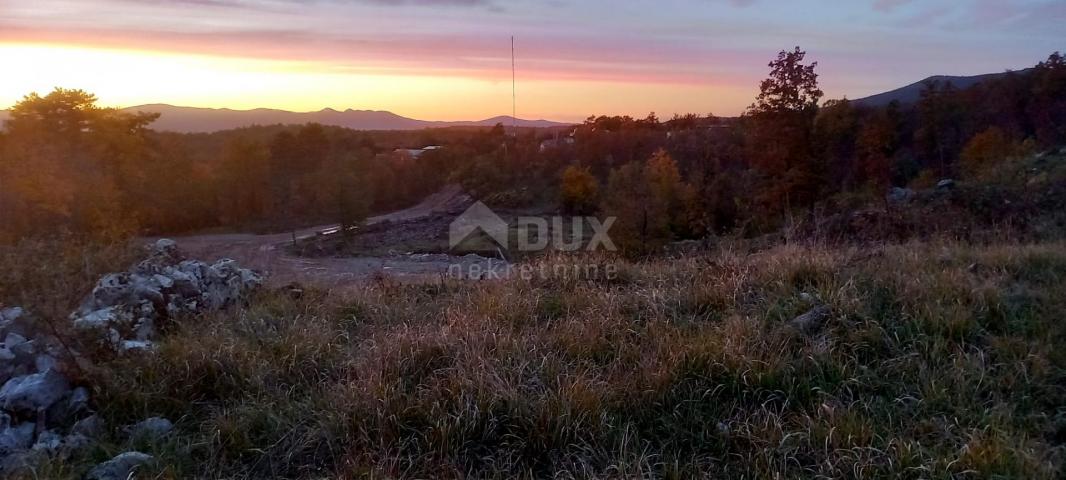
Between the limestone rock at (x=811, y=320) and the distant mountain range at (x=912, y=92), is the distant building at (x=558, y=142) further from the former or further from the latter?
the limestone rock at (x=811, y=320)

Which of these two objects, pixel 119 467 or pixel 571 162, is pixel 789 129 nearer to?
pixel 119 467

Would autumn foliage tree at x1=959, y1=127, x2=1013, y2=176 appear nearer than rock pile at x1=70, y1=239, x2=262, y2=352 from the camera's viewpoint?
No

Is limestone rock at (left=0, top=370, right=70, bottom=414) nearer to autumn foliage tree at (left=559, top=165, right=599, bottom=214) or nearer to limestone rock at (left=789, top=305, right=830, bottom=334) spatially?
limestone rock at (left=789, top=305, right=830, bottom=334)

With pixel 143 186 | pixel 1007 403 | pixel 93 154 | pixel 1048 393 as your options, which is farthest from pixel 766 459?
pixel 143 186

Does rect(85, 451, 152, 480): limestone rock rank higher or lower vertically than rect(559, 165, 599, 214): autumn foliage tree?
higher

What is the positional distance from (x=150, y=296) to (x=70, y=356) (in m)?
1.50

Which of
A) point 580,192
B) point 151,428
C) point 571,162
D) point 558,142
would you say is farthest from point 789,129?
point 558,142

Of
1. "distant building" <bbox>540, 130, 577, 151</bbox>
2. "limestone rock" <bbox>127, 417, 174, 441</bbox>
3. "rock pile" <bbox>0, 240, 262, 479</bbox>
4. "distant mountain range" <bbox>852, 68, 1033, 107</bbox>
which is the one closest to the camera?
"rock pile" <bbox>0, 240, 262, 479</bbox>

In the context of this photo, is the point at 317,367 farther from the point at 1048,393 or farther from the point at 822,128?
the point at 822,128

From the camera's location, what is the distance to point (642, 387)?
142 inches

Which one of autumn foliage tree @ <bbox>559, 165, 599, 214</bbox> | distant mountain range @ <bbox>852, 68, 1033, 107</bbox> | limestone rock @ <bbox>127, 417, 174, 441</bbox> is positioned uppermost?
distant mountain range @ <bbox>852, 68, 1033, 107</bbox>

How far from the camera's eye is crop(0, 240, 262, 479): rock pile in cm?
327

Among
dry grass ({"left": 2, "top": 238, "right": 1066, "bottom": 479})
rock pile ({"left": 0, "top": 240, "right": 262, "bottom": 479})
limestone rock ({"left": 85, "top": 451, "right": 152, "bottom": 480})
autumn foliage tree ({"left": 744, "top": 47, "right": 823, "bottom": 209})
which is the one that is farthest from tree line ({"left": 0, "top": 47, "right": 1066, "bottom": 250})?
limestone rock ({"left": 85, "top": 451, "right": 152, "bottom": 480})

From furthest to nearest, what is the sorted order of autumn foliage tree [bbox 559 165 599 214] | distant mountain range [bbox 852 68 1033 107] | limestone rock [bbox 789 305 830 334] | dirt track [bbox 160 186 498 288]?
distant mountain range [bbox 852 68 1033 107], autumn foliage tree [bbox 559 165 599 214], dirt track [bbox 160 186 498 288], limestone rock [bbox 789 305 830 334]
